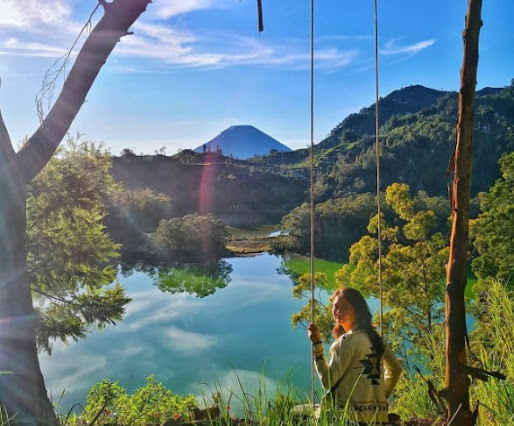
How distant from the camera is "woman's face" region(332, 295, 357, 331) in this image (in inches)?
51.2

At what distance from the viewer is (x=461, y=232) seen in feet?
4.03

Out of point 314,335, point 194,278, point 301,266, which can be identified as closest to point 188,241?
point 194,278

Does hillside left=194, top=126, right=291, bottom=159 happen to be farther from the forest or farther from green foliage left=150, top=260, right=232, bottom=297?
the forest

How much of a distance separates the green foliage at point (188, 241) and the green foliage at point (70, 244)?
1733 cm

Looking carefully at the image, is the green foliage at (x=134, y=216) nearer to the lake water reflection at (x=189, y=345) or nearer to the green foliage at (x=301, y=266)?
the lake water reflection at (x=189, y=345)

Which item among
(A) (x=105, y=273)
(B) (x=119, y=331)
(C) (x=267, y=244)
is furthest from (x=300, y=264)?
(A) (x=105, y=273)

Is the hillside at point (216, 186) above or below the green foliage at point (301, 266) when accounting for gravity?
above

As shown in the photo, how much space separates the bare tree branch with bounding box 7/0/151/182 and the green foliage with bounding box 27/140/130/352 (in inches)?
101

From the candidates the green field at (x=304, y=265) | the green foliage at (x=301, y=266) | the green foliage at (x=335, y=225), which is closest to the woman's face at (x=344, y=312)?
the green foliage at (x=301, y=266)

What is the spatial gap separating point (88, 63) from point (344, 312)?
1483 millimetres

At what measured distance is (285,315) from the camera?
1455 centimetres

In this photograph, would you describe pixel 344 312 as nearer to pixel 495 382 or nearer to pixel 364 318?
pixel 364 318

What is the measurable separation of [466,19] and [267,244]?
84.9ft

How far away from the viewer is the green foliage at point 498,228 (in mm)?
7387
